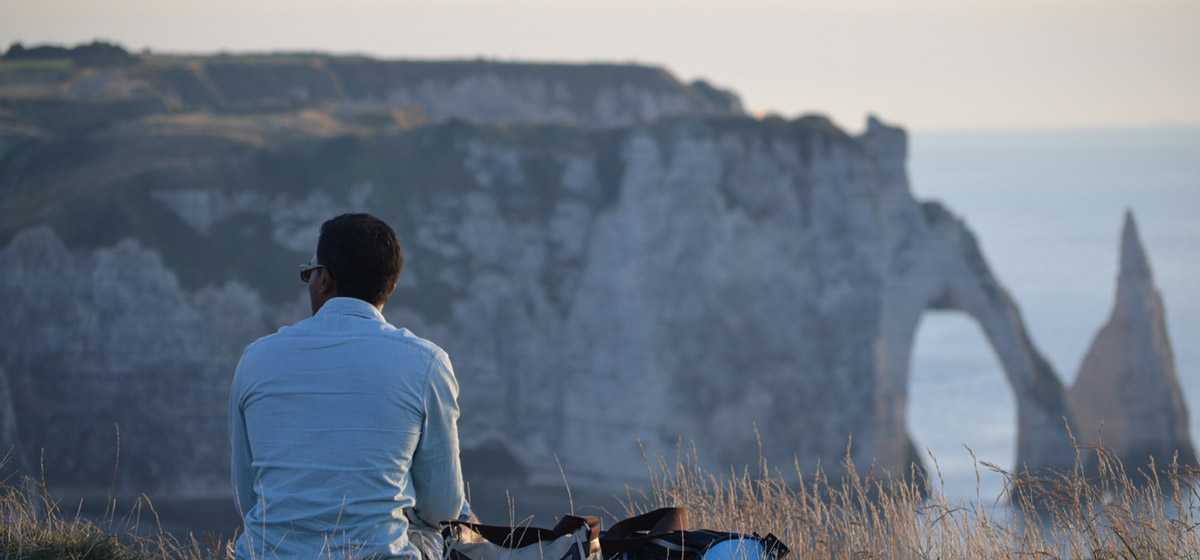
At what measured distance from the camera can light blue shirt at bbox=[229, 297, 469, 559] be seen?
3.39 meters

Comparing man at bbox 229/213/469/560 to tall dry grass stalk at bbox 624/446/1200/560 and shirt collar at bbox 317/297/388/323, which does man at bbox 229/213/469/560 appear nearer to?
shirt collar at bbox 317/297/388/323

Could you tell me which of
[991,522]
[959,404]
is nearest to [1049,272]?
[959,404]

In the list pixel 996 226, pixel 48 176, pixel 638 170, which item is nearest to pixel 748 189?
pixel 638 170

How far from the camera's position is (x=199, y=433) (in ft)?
115

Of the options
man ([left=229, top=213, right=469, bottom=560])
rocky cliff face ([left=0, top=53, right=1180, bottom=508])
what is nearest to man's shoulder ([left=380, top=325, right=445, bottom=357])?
man ([left=229, top=213, right=469, bottom=560])

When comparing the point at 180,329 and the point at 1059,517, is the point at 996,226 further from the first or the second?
the point at 1059,517

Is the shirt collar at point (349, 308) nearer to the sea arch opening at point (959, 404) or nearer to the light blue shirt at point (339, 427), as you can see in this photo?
the light blue shirt at point (339, 427)

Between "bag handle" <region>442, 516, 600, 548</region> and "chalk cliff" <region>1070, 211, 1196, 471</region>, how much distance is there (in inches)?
1722

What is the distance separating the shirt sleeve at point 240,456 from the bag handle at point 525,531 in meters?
0.69

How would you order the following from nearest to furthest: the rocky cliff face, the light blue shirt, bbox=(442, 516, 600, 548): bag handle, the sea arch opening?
the light blue shirt
bbox=(442, 516, 600, 548): bag handle
the rocky cliff face
the sea arch opening

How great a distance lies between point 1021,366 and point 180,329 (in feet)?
103

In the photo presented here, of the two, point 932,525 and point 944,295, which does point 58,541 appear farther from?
point 944,295

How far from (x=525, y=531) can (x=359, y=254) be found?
1.14m

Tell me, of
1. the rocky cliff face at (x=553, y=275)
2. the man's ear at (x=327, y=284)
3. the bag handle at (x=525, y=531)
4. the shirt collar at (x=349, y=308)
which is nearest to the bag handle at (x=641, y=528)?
the bag handle at (x=525, y=531)
